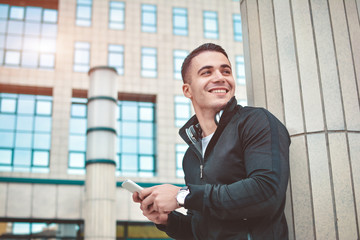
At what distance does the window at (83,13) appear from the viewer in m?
26.6

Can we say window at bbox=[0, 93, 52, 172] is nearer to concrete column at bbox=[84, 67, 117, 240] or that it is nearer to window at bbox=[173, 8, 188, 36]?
concrete column at bbox=[84, 67, 117, 240]

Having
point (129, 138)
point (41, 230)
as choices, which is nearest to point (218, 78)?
point (41, 230)

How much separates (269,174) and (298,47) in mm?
1210

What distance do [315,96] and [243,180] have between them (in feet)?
3.27

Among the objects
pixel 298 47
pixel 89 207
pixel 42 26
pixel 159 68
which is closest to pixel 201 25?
pixel 159 68

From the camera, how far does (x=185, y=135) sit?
8.40 feet

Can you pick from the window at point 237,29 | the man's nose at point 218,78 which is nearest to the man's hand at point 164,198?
the man's nose at point 218,78

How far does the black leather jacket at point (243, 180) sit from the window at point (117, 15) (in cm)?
2557

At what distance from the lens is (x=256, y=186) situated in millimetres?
1925

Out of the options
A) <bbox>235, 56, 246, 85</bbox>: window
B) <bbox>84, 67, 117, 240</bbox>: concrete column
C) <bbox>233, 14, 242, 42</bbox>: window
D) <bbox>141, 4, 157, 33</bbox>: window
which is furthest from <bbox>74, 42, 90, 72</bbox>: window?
<bbox>233, 14, 242, 42</bbox>: window

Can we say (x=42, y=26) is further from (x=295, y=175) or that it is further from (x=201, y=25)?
(x=295, y=175)

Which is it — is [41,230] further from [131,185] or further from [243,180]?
[243,180]

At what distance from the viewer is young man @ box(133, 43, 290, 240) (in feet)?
6.38

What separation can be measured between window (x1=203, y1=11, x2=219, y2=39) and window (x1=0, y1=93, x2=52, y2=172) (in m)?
10.3
